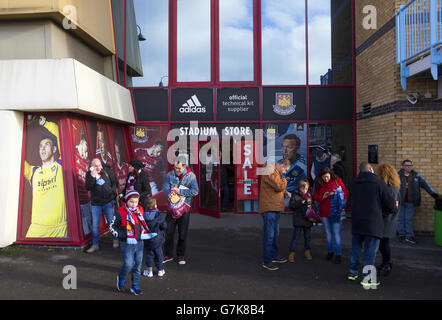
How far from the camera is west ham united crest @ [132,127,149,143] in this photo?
33.5ft

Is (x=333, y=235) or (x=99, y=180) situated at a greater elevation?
(x=99, y=180)

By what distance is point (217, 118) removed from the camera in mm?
10102

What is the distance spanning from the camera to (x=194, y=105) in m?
10.1

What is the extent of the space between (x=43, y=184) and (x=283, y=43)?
300 inches

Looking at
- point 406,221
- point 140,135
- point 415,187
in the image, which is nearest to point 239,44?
point 140,135

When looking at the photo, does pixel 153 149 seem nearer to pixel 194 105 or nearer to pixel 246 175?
pixel 194 105

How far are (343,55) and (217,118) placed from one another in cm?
424

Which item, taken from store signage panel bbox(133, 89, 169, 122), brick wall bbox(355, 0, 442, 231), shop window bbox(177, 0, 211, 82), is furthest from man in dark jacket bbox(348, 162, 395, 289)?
store signage panel bbox(133, 89, 169, 122)

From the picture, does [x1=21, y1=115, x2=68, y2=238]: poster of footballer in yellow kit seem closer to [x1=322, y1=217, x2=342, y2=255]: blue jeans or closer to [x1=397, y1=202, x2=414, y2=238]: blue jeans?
[x1=322, y1=217, x2=342, y2=255]: blue jeans

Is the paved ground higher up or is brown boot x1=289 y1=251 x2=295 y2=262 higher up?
brown boot x1=289 y1=251 x2=295 y2=262

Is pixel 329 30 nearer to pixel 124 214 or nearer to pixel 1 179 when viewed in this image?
pixel 124 214

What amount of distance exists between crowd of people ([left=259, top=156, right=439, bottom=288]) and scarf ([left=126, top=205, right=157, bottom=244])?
77.3 inches

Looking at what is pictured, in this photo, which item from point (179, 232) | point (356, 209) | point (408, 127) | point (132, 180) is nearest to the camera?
point (356, 209)
